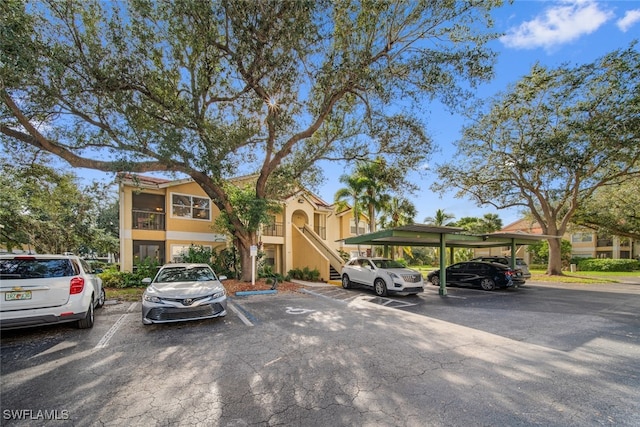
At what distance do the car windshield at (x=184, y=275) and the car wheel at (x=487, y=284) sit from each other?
13.0m

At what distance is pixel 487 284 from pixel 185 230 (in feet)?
54.9

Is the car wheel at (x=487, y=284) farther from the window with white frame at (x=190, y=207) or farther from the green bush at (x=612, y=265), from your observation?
the green bush at (x=612, y=265)

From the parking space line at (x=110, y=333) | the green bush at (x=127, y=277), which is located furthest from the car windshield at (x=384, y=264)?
the green bush at (x=127, y=277)

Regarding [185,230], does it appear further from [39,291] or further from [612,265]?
[612,265]

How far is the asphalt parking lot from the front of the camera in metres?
3.35

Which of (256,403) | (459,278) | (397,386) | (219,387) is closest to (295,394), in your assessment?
(256,403)

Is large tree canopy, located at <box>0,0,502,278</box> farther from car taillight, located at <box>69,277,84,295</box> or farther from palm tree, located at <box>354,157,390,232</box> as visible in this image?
palm tree, located at <box>354,157,390,232</box>

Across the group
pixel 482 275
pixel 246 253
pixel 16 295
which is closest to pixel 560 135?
pixel 482 275

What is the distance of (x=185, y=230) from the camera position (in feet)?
56.5

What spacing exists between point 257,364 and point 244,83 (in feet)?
34.7

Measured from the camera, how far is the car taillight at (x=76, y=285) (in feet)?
19.4

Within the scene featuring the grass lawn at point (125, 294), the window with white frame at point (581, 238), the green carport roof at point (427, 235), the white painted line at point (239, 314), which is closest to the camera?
the white painted line at point (239, 314)

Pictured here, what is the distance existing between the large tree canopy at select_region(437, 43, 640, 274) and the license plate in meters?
20.9

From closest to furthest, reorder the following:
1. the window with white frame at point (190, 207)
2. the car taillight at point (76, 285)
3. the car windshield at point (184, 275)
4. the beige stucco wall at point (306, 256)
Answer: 1. the car taillight at point (76, 285)
2. the car windshield at point (184, 275)
3. the window with white frame at point (190, 207)
4. the beige stucco wall at point (306, 256)
